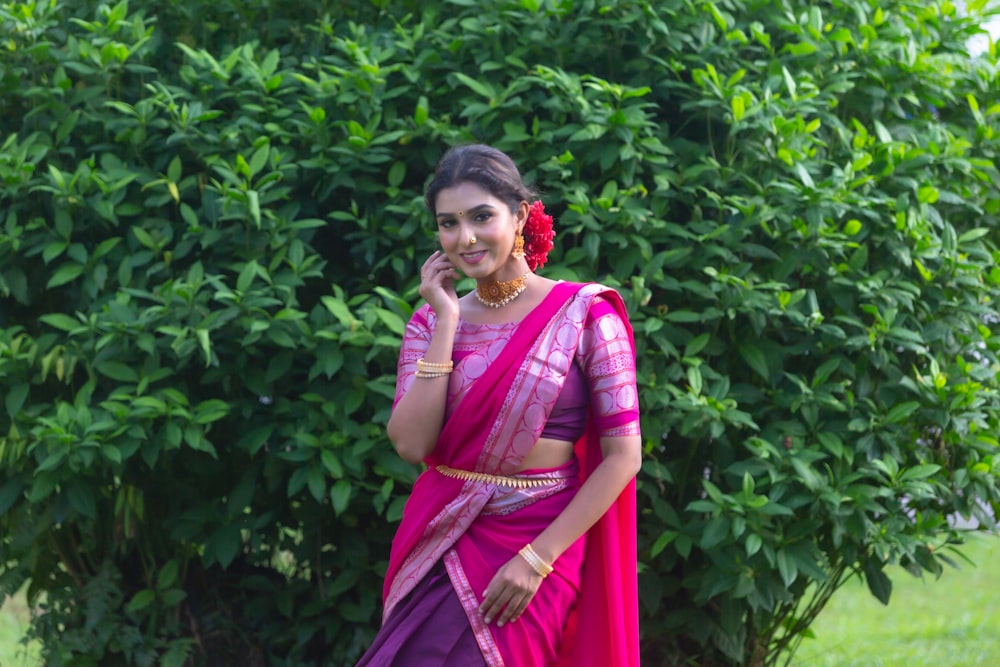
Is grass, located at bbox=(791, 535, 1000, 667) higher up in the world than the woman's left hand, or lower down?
lower down

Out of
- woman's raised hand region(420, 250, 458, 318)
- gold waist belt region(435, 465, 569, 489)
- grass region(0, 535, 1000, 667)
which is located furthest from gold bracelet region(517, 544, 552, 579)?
grass region(0, 535, 1000, 667)

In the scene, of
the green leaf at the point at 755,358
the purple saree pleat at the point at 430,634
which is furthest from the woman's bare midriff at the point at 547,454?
the green leaf at the point at 755,358

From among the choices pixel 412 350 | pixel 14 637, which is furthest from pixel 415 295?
pixel 14 637

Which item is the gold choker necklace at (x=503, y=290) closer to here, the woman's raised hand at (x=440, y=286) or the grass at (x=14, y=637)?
the woman's raised hand at (x=440, y=286)

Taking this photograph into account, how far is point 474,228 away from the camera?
2.69 metres

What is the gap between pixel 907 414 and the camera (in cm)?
383

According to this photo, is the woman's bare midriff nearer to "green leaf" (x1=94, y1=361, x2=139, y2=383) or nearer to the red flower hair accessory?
the red flower hair accessory

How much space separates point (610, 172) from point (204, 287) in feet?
4.43

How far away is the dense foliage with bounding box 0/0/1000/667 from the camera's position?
380 centimetres

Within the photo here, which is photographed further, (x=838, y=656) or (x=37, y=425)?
(x=838, y=656)

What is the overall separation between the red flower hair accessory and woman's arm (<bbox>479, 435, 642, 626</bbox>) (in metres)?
0.48

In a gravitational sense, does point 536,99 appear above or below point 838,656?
above

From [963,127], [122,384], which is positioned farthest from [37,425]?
[963,127]

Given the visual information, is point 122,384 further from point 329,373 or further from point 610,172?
point 610,172
